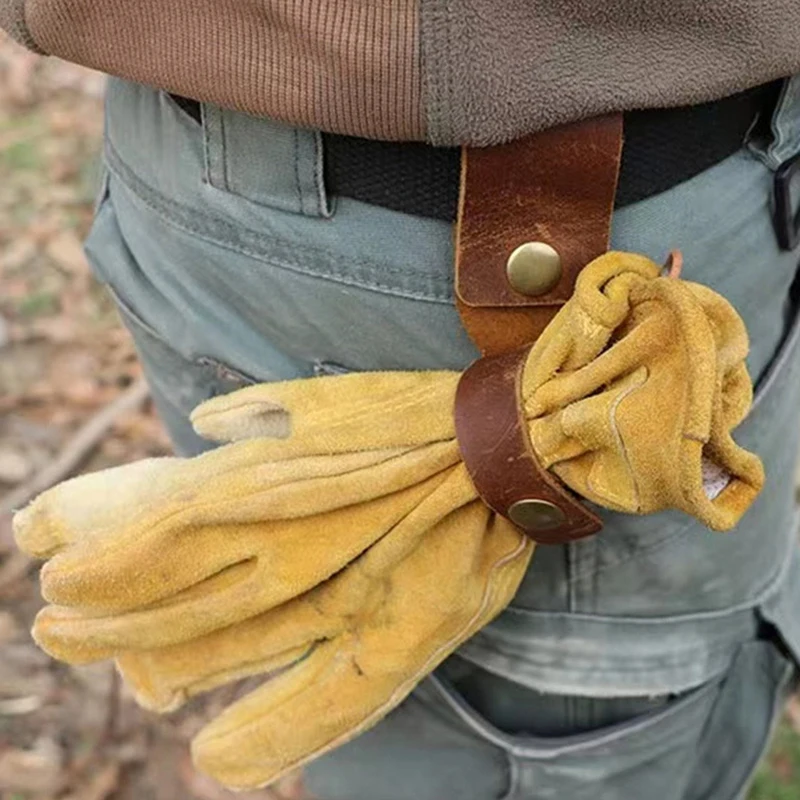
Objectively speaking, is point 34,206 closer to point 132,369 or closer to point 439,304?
point 132,369

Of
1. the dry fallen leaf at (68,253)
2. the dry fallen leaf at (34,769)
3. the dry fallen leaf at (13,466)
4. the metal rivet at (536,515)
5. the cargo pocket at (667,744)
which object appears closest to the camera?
the metal rivet at (536,515)

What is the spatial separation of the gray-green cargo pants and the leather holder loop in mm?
56

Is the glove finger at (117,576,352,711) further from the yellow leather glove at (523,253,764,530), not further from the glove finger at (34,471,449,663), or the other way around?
the yellow leather glove at (523,253,764,530)

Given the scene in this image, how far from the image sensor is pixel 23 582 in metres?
2.23

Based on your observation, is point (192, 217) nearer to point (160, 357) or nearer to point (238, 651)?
point (160, 357)

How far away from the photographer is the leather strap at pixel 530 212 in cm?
78

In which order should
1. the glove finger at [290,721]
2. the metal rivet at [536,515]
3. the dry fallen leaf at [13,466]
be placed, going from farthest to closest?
the dry fallen leaf at [13,466] < the glove finger at [290,721] < the metal rivet at [536,515]

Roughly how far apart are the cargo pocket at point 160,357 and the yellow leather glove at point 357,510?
0.11 m

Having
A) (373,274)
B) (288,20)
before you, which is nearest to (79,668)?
(373,274)

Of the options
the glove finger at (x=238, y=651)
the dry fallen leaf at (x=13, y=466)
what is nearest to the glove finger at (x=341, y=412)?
the glove finger at (x=238, y=651)

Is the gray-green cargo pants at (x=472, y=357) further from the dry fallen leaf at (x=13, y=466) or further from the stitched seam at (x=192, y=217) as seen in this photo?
the dry fallen leaf at (x=13, y=466)

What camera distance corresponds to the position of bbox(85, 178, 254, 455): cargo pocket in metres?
1.01

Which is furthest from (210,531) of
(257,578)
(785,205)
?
(785,205)

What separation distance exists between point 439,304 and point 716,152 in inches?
8.5
